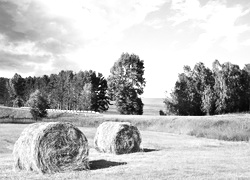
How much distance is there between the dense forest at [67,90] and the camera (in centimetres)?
9394

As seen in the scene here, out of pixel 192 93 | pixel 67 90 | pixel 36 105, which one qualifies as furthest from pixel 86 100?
pixel 192 93

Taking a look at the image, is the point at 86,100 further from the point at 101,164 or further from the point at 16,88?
the point at 101,164

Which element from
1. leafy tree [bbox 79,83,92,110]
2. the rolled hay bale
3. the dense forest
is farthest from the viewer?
the dense forest

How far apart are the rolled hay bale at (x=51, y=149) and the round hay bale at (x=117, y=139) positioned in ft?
17.8

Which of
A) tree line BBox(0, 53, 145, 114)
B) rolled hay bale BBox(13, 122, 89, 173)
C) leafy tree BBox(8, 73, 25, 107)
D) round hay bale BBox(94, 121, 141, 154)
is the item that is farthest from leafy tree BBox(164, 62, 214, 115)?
leafy tree BBox(8, 73, 25, 107)

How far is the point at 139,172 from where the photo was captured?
11617mm

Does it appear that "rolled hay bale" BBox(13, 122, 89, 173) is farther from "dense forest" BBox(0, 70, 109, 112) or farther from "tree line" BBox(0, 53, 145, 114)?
"dense forest" BBox(0, 70, 109, 112)

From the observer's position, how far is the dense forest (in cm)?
9394

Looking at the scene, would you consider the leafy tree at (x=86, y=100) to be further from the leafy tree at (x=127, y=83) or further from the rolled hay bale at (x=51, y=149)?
the rolled hay bale at (x=51, y=149)

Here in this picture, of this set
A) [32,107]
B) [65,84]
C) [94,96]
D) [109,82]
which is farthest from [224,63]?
[65,84]

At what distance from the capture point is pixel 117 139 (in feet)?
62.7

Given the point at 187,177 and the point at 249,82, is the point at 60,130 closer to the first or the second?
the point at 187,177

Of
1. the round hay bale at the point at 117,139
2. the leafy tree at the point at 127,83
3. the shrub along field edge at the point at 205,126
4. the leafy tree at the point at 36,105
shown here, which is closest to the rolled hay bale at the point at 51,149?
the round hay bale at the point at 117,139

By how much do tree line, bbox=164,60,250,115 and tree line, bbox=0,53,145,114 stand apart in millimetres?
8674
